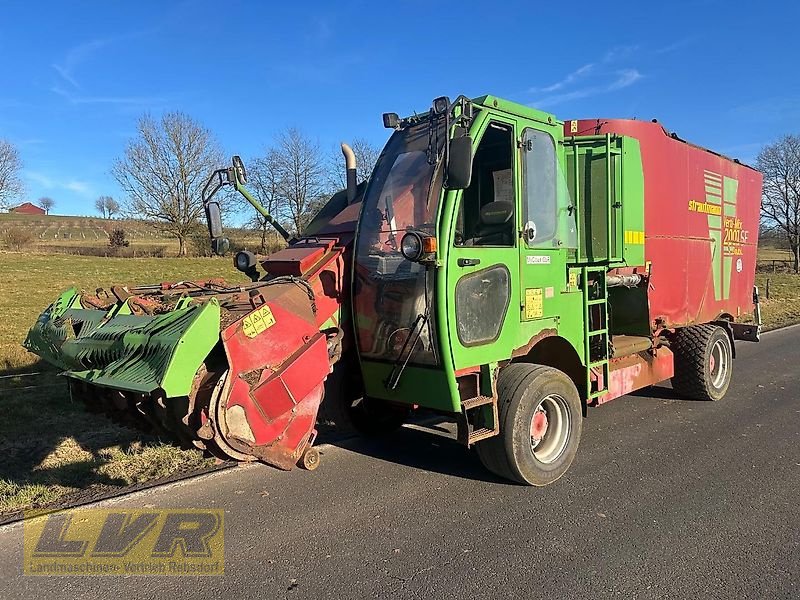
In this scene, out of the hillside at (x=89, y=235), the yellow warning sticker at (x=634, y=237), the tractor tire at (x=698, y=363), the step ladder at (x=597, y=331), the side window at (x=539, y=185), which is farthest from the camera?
the hillside at (x=89, y=235)

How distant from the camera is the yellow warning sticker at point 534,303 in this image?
456cm

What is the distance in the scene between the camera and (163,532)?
3.89 metres

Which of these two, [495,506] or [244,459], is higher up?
[244,459]

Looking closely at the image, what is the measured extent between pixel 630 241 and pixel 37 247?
37112 mm

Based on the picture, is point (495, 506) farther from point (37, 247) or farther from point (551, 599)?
point (37, 247)

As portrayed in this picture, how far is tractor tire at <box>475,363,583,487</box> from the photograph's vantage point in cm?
436

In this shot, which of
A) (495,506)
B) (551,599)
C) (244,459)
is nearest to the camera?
(551,599)

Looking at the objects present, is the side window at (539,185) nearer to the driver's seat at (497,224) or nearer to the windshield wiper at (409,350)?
the driver's seat at (497,224)

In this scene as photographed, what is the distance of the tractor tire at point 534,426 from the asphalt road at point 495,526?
0.52 feet

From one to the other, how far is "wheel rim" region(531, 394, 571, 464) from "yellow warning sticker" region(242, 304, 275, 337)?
2.20 metres

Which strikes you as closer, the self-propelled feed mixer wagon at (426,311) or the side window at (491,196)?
the self-propelled feed mixer wagon at (426,311)

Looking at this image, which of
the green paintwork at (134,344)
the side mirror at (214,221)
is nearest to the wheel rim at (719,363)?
the side mirror at (214,221)

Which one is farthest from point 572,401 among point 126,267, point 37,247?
point 37,247

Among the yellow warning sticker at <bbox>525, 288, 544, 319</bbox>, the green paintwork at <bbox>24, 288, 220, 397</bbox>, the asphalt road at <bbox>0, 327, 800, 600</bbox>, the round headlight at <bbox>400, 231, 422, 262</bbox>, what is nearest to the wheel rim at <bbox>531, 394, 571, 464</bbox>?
the asphalt road at <bbox>0, 327, 800, 600</bbox>
